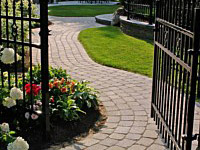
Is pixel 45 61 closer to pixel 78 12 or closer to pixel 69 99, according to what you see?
pixel 69 99

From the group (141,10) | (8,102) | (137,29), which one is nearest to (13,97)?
(8,102)

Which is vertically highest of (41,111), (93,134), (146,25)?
(146,25)

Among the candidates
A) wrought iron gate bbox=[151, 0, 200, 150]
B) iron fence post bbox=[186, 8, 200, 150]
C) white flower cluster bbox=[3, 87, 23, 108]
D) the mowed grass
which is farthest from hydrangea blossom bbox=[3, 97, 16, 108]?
the mowed grass

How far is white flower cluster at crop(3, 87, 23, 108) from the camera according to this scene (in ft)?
13.4

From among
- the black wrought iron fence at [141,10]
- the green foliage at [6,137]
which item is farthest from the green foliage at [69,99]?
the black wrought iron fence at [141,10]

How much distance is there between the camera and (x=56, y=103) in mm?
4664

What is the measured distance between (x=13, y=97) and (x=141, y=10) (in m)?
8.86

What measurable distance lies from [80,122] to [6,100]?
40.4 inches

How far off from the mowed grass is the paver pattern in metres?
0.29

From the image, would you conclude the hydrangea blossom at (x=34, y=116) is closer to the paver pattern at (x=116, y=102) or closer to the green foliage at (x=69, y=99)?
the green foliage at (x=69, y=99)

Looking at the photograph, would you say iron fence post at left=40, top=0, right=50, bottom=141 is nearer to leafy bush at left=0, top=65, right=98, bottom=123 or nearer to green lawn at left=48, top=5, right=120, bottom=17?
leafy bush at left=0, top=65, right=98, bottom=123

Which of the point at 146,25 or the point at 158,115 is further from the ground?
the point at 146,25

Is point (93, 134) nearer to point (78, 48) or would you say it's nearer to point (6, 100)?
point (6, 100)

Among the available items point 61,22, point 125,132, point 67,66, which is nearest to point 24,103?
point 125,132
